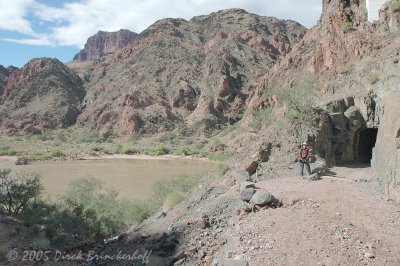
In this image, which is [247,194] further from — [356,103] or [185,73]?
[185,73]

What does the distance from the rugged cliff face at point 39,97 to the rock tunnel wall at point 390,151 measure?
76827 millimetres

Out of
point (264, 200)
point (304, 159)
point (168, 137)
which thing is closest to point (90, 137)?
point (168, 137)

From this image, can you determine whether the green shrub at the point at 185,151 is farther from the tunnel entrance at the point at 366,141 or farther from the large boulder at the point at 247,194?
the large boulder at the point at 247,194

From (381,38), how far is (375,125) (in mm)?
7489

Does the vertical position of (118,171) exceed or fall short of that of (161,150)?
it falls short

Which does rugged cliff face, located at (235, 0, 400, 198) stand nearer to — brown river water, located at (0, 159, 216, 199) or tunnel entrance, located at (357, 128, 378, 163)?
tunnel entrance, located at (357, 128, 378, 163)

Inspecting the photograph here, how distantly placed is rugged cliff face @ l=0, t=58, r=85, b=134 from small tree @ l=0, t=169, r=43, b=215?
215ft

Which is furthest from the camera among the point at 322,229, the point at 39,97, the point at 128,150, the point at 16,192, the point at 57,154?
the point at 39,97

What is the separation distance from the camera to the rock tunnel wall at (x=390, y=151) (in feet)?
35.2

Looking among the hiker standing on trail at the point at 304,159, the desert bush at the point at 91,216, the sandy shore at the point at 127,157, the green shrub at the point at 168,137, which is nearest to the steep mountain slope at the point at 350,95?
the hiker standing on trail at the point at 304,159

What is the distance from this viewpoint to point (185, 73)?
291 ft

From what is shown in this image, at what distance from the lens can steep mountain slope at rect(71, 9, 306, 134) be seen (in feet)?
258

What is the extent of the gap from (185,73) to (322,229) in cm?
8176

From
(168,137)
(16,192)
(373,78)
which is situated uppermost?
(373,78)
